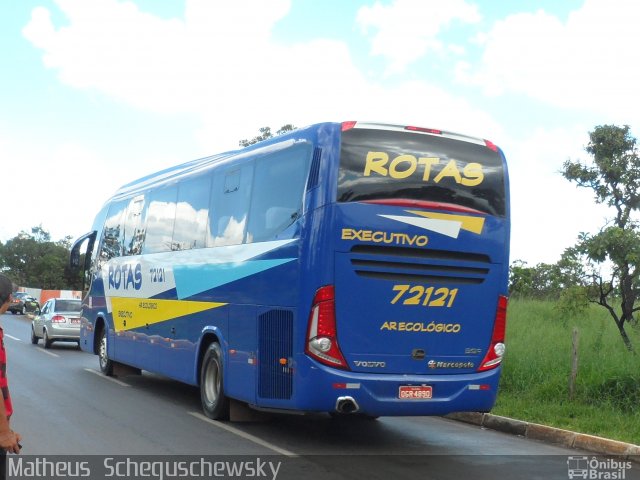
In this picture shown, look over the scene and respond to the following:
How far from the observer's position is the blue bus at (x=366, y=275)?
9.02 metres

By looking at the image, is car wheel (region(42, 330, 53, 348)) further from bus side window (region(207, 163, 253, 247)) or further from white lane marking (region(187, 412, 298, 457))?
bus side window (region(207, 163, 253, 247))

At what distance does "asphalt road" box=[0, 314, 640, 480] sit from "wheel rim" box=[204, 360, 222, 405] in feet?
1.06

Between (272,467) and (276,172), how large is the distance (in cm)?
379

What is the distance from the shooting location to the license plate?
30.0 ft

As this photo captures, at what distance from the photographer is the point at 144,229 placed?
1501 centimetres

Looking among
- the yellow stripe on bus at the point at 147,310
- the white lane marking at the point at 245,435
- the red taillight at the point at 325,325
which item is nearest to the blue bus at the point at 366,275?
the red taillight at the point at 325,325

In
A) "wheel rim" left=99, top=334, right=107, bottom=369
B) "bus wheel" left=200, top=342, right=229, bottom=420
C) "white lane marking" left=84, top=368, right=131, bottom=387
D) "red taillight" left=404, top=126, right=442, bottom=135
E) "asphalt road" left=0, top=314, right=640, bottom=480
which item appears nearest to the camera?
"asphalt road" left=0, top=314, right=640, bottom=480

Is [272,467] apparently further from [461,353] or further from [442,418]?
[442,418]

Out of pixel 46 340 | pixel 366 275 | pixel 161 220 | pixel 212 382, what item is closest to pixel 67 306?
pixel 46 340

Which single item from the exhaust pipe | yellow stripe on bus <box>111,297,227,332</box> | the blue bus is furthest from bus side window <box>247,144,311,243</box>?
the exhaust pipe

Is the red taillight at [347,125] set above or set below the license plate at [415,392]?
above

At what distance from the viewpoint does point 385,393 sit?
9.06m

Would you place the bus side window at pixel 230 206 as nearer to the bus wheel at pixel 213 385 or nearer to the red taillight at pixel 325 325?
the bus wheel at pixel 213 385

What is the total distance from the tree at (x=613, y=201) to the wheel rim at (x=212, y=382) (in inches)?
270
